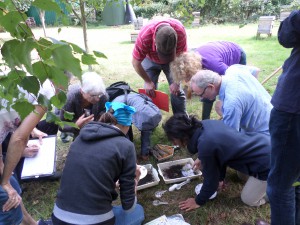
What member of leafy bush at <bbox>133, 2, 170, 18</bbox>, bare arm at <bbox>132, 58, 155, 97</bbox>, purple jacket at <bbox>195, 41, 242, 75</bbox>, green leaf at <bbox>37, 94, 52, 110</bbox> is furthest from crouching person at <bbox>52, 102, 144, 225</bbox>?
leafy bush at <bbox>133, 2, 170, 18</bbox>

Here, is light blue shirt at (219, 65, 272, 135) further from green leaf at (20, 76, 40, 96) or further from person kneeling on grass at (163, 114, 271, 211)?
green leaf at (20, 76, 40, 96)

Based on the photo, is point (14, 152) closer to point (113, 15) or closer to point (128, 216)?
point (128, 216)

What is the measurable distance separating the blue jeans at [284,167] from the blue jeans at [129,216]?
108 cm

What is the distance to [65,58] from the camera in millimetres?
502

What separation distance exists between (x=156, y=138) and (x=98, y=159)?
82.3 inches

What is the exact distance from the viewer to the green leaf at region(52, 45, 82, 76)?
501 mm

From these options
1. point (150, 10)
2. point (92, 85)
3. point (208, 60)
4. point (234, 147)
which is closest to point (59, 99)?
point (234, 147)

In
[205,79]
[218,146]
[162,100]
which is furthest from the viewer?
[162,100]

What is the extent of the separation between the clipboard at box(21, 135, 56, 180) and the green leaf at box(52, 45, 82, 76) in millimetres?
2284

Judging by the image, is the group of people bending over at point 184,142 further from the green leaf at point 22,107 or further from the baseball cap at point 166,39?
the green leaf at point 22,107

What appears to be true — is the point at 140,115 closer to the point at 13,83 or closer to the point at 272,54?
the point at 13,83

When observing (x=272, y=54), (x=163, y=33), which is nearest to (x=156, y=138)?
(x=163, y=33)

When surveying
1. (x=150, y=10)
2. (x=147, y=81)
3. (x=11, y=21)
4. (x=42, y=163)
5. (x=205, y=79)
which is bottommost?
(x=42, y=163)

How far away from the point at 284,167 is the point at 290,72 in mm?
605
